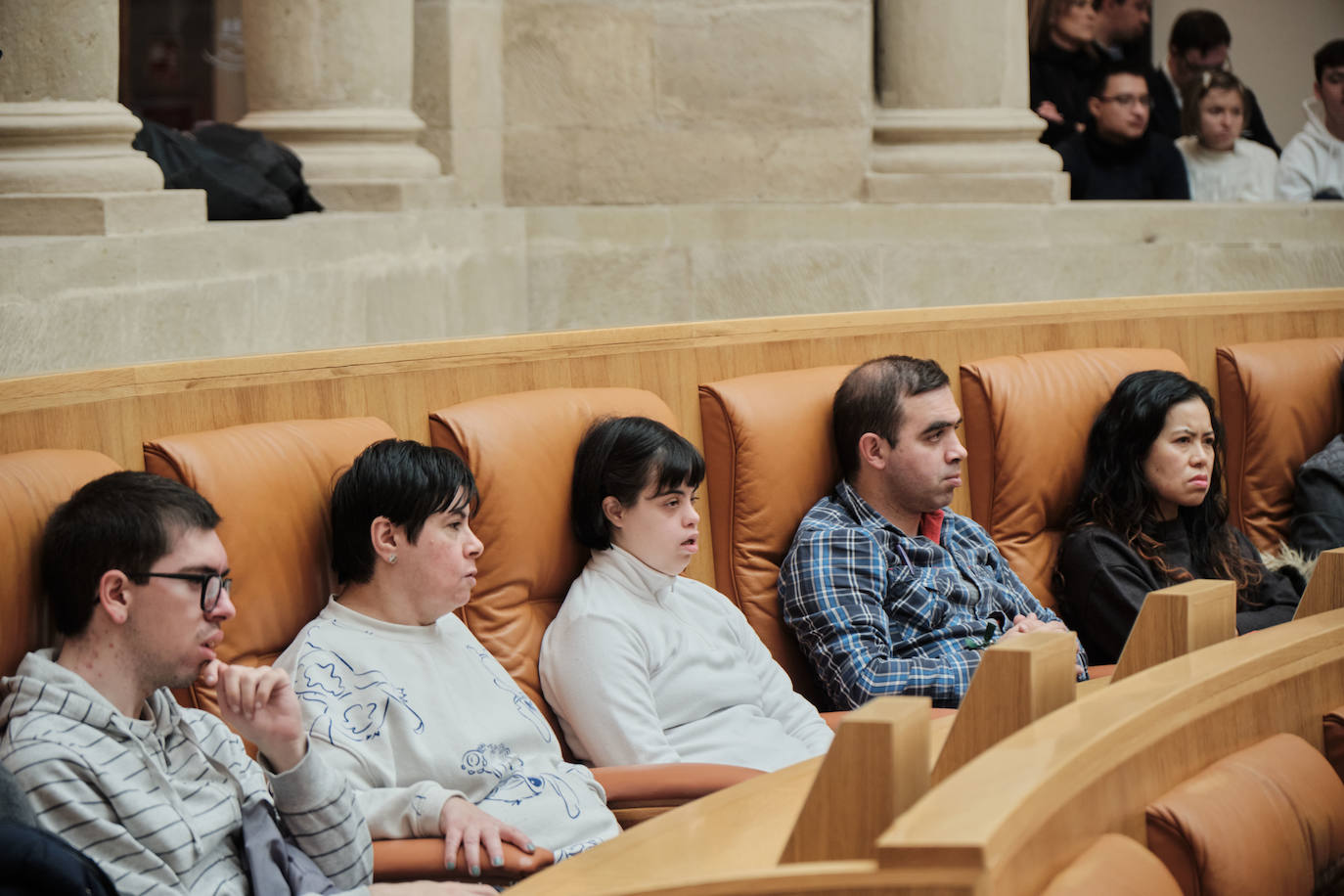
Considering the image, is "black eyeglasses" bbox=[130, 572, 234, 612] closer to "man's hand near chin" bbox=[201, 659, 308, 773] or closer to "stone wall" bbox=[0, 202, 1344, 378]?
"man's hand near chin" bbox=[201, 659, 308, 773]

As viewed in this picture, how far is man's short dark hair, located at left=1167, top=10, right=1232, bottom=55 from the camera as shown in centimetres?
608

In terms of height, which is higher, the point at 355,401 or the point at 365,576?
the point at 355,401

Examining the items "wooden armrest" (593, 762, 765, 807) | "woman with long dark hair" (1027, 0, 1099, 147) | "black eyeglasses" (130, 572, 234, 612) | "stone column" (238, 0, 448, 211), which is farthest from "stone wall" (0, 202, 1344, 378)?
"black eyeglasses" (130, 572, 234, 612)

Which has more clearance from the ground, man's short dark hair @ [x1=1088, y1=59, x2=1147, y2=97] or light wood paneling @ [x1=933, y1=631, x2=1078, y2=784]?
man's short dark hair @ [x1=1088, y1=59, x2=1147, y2=97]

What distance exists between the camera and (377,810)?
214 centimetres

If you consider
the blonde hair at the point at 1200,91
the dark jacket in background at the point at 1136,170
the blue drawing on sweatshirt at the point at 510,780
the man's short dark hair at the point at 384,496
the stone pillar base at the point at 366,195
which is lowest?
the blue drawing on sweatshirt at the point at 510,780

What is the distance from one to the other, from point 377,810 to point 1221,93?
4.33 meters

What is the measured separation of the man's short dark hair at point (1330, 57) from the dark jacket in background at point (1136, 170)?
68cm

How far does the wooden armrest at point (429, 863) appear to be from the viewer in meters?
2.05

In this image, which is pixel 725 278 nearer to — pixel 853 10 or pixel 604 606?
pixel 853 10

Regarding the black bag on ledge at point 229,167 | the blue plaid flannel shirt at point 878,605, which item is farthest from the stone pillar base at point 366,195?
the blue plaid flannel shirt at point 878,605

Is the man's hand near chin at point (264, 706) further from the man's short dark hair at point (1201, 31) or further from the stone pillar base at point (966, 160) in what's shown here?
the man's short dark hair at point (1201, 31)

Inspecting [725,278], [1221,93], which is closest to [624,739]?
[725,278]

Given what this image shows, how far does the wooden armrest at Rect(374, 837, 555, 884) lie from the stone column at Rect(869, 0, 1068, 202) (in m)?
3.64
